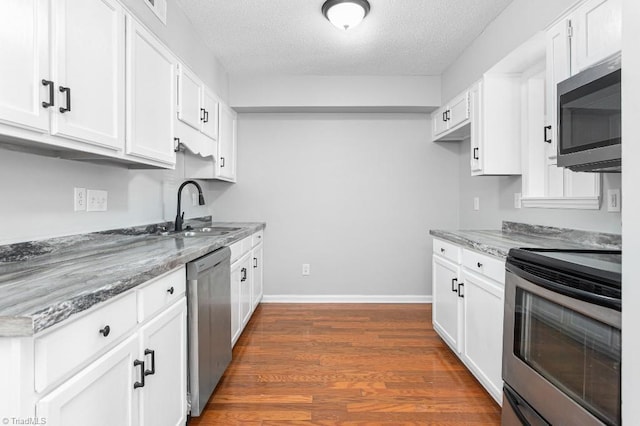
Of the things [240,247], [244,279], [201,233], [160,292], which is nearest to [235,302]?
[244,279]

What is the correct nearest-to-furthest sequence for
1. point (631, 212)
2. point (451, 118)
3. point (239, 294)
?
point (631, 212) → point (239, 294) → point (451, 118)

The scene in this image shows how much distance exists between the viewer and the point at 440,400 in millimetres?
2014

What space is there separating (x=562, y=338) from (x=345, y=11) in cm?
219

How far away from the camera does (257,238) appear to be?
11.8 feet

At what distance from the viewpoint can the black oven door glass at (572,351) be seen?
1.00 metres

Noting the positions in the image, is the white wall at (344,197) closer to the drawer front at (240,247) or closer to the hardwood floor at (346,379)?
the hardwood floor at (346,379)

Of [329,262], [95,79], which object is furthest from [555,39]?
[329,262]

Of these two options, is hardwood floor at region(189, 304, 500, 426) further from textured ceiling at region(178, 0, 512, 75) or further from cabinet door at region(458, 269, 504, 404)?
textured ceiling at region(178, 0, 512, 75)

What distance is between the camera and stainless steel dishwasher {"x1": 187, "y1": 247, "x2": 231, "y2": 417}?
170cm

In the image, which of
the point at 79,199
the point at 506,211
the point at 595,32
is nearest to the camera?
the point at 595,32

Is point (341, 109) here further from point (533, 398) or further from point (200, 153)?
point (533, 398)

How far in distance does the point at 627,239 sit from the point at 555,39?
1.68m

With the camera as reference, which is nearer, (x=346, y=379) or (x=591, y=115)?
(x=591, y=115)

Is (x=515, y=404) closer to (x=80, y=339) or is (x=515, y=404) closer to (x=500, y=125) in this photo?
(x=80, y=339)
